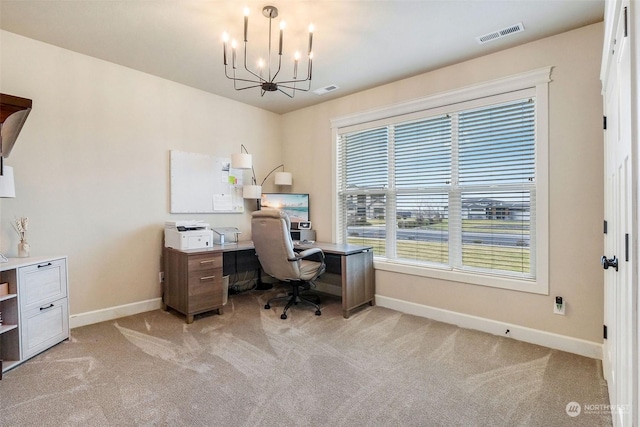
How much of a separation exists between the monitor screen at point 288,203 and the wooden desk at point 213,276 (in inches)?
26.7

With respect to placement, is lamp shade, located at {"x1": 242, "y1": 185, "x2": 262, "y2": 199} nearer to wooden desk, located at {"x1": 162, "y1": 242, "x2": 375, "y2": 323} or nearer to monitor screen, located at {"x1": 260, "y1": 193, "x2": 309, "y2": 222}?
monitor screen, located at {"x1": 260, "y1": 193, "x2": 309, "y2": 222}

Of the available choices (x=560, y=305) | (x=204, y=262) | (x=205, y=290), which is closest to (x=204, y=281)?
(x=205, y=290)

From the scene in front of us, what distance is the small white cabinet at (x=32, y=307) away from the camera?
89.4 inches

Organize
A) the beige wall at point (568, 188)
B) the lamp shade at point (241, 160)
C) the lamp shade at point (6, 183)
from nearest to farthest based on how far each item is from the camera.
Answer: the lamp shade at point (6, 183)
the beige wall at point (568, 188)
the lamp shade at point (241, 160)

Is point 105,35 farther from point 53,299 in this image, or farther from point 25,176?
point 53,299

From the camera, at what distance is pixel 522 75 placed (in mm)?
2746

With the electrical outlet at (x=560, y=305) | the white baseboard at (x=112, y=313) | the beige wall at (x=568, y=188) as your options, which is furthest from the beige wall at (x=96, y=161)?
the electrical outlet at (x=560, y=305)

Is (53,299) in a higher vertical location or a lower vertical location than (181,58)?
lower

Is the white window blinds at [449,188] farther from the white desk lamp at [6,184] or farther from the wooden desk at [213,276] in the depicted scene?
the white desk lamp at [6,184]

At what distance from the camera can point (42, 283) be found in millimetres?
2475

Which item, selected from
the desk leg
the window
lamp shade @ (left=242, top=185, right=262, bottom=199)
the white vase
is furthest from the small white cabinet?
the window

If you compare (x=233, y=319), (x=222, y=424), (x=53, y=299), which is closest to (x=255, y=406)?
(x=222, y=424)

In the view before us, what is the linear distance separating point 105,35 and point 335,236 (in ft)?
10.2

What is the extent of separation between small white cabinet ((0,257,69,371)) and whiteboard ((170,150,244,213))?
1334 millimetres
